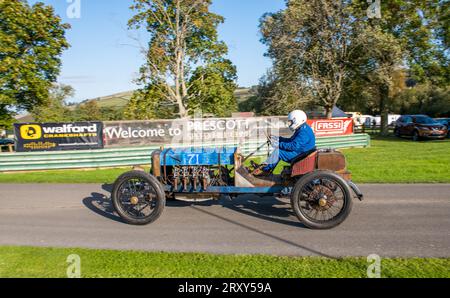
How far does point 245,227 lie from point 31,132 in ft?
38.8

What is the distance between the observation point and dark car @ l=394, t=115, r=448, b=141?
21.3 m

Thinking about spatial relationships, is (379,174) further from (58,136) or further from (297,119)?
(58,136)

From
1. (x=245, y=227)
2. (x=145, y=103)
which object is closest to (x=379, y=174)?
(x=245, y=227)

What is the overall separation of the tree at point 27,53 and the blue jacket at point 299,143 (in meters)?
13.3

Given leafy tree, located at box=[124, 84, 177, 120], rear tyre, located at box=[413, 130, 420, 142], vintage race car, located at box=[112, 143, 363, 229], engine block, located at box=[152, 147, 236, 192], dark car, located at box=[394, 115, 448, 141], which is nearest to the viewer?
vintage race car, located at box=[112, 143, 363, 229]

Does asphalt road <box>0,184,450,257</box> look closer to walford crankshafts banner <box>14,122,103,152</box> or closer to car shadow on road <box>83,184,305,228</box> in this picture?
car shadow on road <box>83,184,305,228</box>

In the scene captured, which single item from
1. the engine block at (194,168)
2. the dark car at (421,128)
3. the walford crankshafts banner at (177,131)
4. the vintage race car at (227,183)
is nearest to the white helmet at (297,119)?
the vintage race car at (227,183)

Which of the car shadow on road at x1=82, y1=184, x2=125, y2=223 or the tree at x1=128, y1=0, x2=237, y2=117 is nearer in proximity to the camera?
the car shadow on road at x1=82, y1=184, x2=125, y2=223

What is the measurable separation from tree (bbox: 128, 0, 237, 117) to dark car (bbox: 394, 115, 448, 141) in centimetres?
1289

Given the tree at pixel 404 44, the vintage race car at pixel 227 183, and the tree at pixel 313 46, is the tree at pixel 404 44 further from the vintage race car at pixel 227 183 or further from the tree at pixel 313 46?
the vintage race car at pixel 227 183

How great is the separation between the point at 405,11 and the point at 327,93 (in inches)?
293

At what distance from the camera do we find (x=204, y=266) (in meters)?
3.81

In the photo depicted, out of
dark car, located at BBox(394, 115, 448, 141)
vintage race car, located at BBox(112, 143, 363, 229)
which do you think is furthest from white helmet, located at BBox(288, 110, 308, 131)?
dark car, located at BBox(394, 115, 448, 141)
